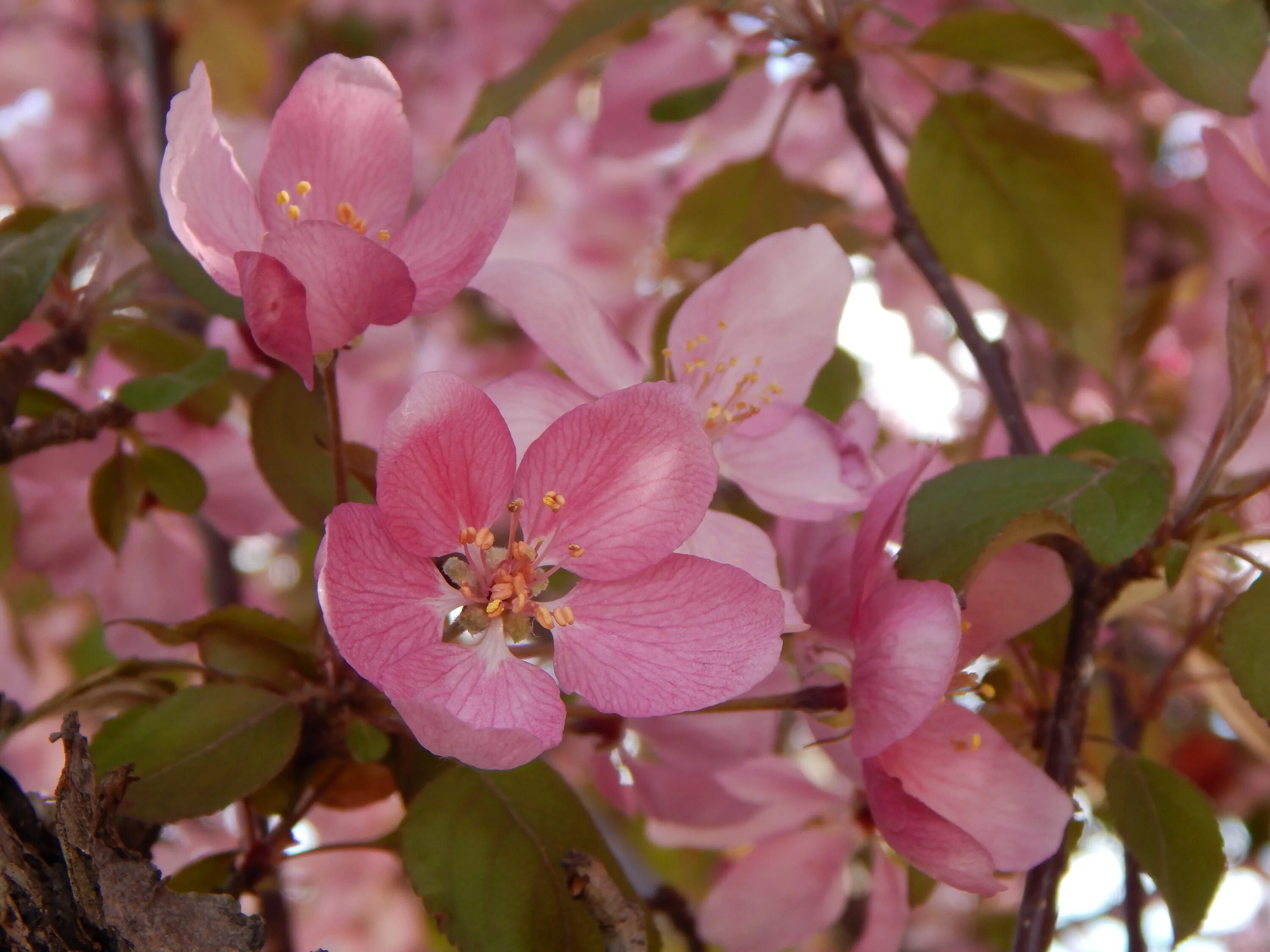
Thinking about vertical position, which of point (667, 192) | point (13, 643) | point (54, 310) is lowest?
point (13, 643)

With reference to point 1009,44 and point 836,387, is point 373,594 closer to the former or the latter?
point 836,387

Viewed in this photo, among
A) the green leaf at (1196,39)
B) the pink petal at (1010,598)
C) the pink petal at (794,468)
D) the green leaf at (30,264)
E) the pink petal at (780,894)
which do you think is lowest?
the pink petal at (780,894)

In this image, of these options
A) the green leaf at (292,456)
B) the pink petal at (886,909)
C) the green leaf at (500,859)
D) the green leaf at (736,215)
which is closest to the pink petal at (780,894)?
the pink petal at (886,909)

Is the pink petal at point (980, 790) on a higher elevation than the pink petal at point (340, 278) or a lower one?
lower

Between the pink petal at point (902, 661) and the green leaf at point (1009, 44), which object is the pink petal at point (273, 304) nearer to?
the pink petal at point (902, 661)

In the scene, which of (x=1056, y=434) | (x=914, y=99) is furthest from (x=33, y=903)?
(x=914, y=99)

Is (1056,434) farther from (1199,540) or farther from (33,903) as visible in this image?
(33,903)

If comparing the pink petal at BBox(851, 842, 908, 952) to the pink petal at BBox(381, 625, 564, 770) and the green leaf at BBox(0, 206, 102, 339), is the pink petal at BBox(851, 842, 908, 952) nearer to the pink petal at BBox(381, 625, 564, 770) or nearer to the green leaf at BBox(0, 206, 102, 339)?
the pink petal at BBox(381, 625, 564, 770)
